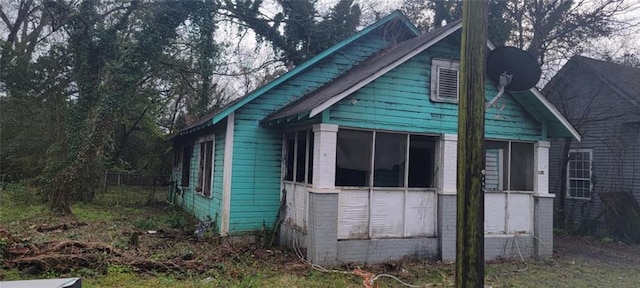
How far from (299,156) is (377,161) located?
1.71m

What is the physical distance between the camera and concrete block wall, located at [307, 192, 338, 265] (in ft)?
25.1

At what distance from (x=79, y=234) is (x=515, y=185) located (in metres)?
9.60

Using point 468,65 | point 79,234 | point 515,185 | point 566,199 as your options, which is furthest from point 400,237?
point 566,199

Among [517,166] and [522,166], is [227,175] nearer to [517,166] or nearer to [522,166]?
[517,166]

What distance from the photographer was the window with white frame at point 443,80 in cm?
885

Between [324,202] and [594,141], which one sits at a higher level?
[594,141]

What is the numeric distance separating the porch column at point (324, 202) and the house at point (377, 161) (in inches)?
0.7

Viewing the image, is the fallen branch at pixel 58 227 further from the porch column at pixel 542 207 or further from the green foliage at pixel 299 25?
the porch column at pixel 542 207

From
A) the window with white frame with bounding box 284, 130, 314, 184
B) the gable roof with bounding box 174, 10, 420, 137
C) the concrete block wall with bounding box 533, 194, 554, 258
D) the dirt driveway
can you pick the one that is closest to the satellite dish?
A: the window with white frame with bounding box 284, 130, 314, 184

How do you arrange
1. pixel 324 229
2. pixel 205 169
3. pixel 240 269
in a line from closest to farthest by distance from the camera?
pixel 240 269 < pixel 324 229 < pixel 205 169

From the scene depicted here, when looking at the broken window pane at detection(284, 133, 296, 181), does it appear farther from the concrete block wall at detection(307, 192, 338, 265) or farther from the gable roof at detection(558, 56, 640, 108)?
the gable roof at detection(558, 56, 640, 108)

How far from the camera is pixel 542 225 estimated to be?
30.9 ft

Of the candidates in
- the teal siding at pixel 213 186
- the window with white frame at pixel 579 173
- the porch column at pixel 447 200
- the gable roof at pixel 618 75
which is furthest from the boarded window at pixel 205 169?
the window with white frame at pixel 579 173

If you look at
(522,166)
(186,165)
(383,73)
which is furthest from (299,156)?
(186,165)
